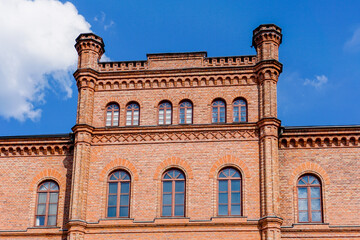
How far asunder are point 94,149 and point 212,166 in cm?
628

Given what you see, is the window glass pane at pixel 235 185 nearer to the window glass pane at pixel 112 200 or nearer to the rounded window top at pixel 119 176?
the rounded window top at pixel 119 176

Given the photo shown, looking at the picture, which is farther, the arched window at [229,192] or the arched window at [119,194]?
the arched window at [119,194]

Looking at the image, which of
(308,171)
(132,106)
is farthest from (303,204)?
(132,106)

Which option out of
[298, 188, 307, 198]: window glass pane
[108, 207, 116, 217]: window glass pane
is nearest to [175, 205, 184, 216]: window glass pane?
[108, 207, 116, 217]: window glass pane

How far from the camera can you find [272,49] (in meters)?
33.8

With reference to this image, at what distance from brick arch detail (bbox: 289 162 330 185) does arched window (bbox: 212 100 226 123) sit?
4.57 metres

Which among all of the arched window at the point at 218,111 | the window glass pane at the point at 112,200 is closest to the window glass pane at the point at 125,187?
the window glass pane at the point at 112,200

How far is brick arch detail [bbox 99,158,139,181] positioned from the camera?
32.4m

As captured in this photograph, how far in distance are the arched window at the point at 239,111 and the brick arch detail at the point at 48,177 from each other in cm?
963

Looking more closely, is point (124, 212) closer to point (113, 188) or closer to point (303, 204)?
point (113, 188)

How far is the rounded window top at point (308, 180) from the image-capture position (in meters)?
32.1

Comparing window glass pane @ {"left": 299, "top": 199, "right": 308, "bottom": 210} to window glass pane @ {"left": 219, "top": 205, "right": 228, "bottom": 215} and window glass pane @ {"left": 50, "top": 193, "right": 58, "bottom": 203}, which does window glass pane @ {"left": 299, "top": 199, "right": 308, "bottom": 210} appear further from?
window glass pane @ {"left": 50, "top": 193, "right": 58, "bottom": 203}

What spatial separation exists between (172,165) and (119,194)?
121 inches

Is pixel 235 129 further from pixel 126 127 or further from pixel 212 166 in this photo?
pixel 126 127
